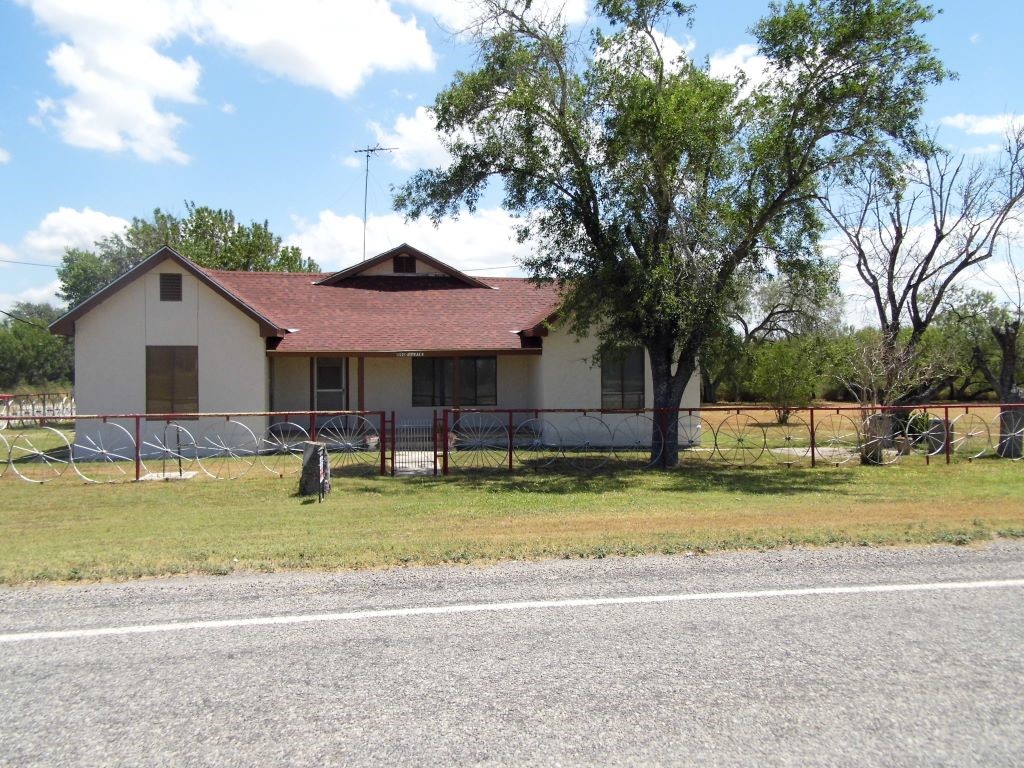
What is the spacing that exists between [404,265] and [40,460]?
12.6 m

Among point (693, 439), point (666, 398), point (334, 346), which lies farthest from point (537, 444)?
point (334, 346)

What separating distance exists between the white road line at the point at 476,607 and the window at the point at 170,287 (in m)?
15.2

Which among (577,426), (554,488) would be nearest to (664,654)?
(554,488)

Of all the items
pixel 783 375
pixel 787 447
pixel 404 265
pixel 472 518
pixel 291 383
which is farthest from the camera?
pixel 783 375

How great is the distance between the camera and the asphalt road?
380 cm

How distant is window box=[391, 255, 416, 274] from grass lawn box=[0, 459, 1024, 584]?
506 inches

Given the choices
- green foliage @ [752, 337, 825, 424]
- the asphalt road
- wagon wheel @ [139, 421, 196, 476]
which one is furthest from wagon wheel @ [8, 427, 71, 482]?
green foliage @ [752, 337, 825, 424]

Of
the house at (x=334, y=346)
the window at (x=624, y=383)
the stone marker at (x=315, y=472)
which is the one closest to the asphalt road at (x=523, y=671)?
the stone marker at (x=315, y=472)

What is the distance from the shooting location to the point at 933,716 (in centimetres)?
405

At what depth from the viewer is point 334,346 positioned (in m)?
20.8

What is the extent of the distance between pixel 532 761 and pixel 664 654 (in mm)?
1576

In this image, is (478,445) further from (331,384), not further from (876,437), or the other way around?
(876,437)

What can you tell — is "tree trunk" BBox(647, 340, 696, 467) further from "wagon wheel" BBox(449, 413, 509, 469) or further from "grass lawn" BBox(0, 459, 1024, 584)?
"wagon wheel" BBox(449, 413, 509, 469)

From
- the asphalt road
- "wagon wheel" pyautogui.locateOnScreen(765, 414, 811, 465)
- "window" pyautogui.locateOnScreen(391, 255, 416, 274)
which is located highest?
"window" pyautogui.locateOnScreen(391, 255, 416, 274)
